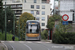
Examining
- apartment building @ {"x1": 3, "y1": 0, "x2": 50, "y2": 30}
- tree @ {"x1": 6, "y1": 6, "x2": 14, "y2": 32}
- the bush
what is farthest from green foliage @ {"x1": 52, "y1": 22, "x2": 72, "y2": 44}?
apartment building @ {"x1": 3, "y1": 0, "x2": 50, "y2": 30}

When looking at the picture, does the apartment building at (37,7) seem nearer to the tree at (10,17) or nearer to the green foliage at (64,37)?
the tree at (10,17)

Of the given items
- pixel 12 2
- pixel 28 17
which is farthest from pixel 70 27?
pixel 12 2

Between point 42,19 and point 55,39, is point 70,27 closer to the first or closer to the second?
point 55,39

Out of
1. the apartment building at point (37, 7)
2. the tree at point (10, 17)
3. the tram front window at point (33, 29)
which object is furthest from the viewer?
the apartment building at point (37, 7)

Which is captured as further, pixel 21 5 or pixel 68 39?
pixel 21 5

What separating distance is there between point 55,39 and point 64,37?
5.17 ft

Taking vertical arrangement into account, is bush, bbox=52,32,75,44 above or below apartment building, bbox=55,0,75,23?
below

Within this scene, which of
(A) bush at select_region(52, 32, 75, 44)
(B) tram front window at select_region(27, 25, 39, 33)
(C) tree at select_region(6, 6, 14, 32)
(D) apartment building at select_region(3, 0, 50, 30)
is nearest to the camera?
(A) bush at select_region(52, 32, 75, 44)

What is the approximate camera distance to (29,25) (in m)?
41.7

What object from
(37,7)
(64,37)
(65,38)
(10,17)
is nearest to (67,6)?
(64,37)

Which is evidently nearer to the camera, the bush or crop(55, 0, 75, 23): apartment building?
the bush

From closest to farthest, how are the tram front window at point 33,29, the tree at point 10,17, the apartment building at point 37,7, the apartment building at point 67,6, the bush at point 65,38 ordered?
the bush at point 65,38, the tram front window at point 33,29, the apartment building at point 67,6, the tree at point 10,17, the apartment building at point 37,7

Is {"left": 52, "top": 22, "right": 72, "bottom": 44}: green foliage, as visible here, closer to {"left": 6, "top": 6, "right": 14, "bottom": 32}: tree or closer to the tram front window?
the tram front window

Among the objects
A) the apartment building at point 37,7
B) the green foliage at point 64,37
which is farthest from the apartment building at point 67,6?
the apartment building at point 37,7
